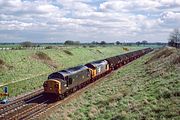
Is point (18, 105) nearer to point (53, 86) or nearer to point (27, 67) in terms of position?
point (53, 86)

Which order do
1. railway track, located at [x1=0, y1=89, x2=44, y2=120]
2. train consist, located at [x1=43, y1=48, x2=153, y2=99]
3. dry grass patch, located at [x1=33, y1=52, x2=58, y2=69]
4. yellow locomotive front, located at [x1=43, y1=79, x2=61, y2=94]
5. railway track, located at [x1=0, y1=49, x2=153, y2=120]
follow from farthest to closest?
dry grass patch, located at [x1=33, y1=52, x2=58, y2=69], train consist, located at [x1=43, y1=48, x2=153, y2=99], yellow locomotive front, located at [x1=43, y1=79, x2=61, y2=94], railway track, located at [x1=0, y1=89, x2=44, y2=120], railway track, located at [x1=0, y1=49, x2=153, y2=120]

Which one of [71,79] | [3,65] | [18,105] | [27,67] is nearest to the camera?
[18,105]

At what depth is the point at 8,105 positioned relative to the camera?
33.7 m

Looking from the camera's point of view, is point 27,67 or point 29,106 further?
point 27,67

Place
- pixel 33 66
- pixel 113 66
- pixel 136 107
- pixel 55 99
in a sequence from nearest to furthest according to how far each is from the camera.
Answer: pixel 136 107, pixel 55 99, pixel 33 66, pixel 113 66

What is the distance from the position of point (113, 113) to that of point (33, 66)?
4566 centimetres

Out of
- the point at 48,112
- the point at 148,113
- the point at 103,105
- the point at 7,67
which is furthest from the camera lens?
A: the point at 7,67

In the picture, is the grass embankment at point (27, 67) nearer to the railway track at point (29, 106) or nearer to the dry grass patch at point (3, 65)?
the dry grass patch at point (3, 65)

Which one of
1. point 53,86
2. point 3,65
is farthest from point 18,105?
point 3,65

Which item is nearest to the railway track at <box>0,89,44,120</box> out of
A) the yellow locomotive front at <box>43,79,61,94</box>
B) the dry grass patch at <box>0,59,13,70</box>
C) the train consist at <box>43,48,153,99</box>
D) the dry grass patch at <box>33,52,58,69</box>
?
the yellow locomotive front at <box>43,79,61,94</box>

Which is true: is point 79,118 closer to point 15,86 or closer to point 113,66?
point 15,86

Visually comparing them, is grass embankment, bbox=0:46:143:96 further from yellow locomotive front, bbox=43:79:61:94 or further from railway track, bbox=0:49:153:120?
yellow locomotive front, bbox=43:79:61:94

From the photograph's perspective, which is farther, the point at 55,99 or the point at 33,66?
the point at 33,66

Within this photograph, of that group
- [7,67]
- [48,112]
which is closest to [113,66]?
[7,67]
